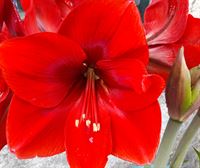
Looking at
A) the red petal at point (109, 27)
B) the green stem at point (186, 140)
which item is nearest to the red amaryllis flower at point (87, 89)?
the red petal at point (109, 27)

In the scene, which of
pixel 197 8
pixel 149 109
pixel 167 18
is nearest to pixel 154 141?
pixel 149 109

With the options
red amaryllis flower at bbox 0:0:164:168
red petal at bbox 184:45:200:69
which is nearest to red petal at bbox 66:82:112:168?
red amaryllis flower at bbox 0:0:164:168

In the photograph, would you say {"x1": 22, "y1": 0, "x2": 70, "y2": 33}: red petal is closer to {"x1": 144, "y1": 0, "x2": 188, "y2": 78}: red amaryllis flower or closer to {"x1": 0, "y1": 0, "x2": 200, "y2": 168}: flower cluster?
{"x1": 0, "y1": 0, "x2": 200, "y2": 168}: flower cluster

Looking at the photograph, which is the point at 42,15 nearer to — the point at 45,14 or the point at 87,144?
the point at 45,14

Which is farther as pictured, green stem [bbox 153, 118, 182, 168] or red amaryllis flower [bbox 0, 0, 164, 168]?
green stem [bbox 153, 118, 182, 168]

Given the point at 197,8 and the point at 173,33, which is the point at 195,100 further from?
the point at 197,8

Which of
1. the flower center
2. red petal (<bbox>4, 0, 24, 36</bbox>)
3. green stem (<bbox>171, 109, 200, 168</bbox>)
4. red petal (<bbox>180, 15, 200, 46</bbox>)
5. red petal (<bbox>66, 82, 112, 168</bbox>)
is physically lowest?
green stem (<bbox>171, 109, 200, 168</bbox>)
